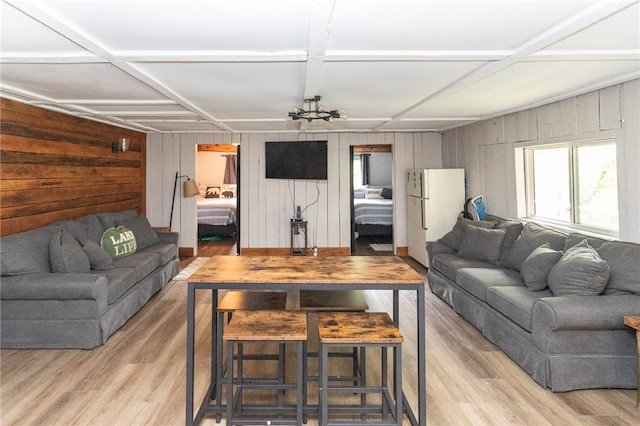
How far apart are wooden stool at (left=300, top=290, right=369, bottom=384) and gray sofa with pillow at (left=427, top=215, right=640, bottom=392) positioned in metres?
1.20

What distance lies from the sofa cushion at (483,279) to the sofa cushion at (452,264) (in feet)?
0.58

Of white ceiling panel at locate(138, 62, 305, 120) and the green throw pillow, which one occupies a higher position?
white ceiling panel at locate(138, 62, 305, 120)

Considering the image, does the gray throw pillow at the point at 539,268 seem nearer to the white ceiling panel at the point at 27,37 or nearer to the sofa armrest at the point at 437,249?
the sofa armrest at the point at 437,249

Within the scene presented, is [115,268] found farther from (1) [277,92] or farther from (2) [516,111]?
(2) [516,111]

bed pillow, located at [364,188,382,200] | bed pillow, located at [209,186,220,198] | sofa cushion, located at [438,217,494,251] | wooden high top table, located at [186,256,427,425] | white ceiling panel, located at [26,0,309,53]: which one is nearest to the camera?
white ceiling panel, located at [26,0,309,53]

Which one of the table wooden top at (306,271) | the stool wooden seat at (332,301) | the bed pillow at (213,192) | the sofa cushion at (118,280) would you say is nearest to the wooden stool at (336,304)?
the stool wooden seat at (332,301)

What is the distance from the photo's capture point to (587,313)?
240 cm

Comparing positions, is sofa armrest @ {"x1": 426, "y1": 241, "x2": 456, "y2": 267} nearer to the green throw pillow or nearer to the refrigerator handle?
the refrigerator handle

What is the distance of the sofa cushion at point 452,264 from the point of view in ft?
12.9

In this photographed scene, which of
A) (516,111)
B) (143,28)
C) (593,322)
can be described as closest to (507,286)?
(593,322)

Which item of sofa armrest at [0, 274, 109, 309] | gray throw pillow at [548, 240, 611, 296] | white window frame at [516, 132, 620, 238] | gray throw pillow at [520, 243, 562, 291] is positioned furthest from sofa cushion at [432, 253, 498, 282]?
sofa armrest at [0, 274, 109, 309]

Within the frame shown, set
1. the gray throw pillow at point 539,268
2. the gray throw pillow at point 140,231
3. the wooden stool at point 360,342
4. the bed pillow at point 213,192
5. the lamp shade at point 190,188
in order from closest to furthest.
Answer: the wooden stool at point 360,342 < the gray throw pillow at point 539,268 < the gray throw pillow at point 140,231 < the lamp shade at point 190,188 < the bed pillow at point 213,192

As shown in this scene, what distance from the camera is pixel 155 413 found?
2219 millimetres

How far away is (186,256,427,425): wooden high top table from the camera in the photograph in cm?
205
